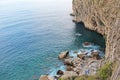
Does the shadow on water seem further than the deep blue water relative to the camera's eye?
Yes

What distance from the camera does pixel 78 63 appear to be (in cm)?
5856

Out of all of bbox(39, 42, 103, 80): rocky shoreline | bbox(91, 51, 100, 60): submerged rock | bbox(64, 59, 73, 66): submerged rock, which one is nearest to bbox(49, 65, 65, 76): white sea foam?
bbox(39, 42, 103, 80): rocky shoreline

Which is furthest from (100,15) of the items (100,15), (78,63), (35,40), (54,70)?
(54,70)

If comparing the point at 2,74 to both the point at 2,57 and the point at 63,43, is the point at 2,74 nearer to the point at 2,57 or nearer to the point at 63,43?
the point at 2,57

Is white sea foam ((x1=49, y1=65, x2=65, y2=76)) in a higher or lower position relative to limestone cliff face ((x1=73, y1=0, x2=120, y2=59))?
lower

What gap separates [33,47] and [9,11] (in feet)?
217

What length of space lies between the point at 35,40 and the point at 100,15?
87.9 feet

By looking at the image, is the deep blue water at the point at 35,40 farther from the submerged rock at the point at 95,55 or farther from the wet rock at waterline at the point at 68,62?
the submerged rock at the point at 95,55

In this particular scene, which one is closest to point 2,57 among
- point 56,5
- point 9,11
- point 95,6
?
point 95,6

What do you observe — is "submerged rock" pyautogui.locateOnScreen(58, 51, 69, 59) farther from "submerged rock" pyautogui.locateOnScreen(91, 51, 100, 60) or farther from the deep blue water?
"submerged rock" pyautogui.locateOnScreen(91, 51, 100, 60)

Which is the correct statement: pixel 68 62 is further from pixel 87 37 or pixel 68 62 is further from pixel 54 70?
pixel 87 37

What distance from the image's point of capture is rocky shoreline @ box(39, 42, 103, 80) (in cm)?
5150

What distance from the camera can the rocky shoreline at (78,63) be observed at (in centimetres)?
Result: 5150

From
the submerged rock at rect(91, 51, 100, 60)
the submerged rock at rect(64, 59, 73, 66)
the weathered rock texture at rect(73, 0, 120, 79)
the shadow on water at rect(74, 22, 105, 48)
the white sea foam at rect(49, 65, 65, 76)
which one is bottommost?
the white sea foam at rect(49, 65, 65, 76)
